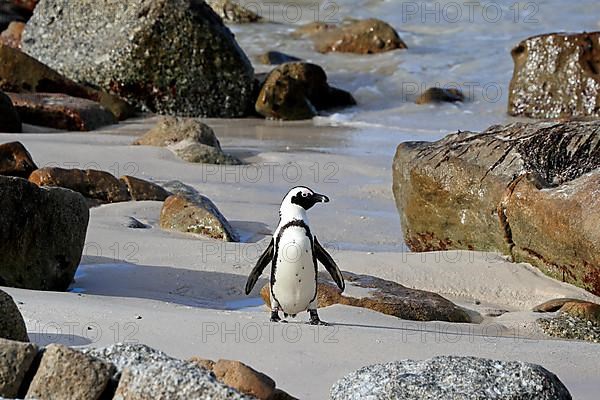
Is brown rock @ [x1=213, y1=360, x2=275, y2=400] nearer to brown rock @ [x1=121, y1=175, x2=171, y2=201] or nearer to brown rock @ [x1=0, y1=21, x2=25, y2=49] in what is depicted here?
brown rock @ [x1=121, y1=175, x2=171, y2=201]

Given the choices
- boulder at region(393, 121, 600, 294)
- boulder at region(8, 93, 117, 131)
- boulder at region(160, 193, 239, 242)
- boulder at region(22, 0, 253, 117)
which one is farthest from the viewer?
boulder at region(22, 0, 253, 117)

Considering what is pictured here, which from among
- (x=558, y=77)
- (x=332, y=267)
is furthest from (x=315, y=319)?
(x=558, y=77)

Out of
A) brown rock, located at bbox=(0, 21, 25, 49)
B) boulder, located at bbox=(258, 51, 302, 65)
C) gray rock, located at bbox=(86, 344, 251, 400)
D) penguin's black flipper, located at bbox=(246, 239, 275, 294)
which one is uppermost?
gray rock, located at bbox=(86, 344, 251, 400)

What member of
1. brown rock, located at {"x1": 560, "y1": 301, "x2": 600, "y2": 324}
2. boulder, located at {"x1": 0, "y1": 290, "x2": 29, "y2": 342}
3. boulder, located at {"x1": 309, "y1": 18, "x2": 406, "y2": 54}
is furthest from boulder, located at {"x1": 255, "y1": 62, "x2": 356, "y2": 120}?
boulder, located at {"x1": 0, "y1": 290, "x2": 29, "y2": 342}

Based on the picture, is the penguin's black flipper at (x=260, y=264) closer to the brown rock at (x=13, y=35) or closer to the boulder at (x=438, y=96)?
the boulder at (x=438, y=96)

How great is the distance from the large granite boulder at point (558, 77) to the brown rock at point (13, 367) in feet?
40.1

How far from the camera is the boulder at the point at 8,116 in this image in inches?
460

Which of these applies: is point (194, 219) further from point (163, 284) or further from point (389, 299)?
point (389, 299)

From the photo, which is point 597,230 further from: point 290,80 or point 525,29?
point 525,29

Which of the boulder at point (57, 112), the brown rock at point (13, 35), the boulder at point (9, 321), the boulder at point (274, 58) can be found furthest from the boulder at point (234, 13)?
the boulder at point (9, 321)

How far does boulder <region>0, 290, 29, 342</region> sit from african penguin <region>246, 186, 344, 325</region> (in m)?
1.71

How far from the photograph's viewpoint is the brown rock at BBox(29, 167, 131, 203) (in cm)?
872

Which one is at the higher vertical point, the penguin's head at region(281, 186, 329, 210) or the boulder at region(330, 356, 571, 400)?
the penguin's head at region(281, 186, 329, 210)

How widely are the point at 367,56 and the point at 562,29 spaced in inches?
150
